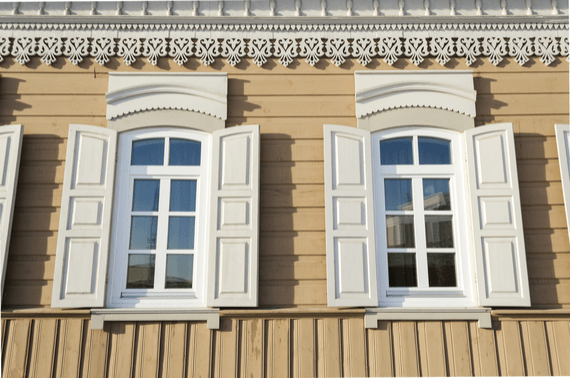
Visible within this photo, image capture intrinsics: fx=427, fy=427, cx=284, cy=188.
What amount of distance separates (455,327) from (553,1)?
3144mm

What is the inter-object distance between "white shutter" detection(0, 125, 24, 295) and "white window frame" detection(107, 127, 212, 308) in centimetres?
81

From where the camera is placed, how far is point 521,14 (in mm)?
3979

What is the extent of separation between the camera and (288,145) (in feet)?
12.3

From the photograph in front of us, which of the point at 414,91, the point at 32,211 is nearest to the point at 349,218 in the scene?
the point at 414,91

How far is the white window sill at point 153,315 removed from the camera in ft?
11.0

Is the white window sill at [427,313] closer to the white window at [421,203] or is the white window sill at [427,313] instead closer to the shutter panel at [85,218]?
the white window at [421,203]

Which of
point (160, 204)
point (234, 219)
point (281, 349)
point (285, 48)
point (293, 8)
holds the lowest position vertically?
point (281, 349)

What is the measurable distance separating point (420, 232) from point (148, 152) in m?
2.47

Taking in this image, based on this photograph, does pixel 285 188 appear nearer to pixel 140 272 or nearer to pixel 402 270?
pixel 402 270

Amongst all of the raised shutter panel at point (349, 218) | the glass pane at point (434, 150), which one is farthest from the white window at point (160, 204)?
the glass pane at point (434, 150)

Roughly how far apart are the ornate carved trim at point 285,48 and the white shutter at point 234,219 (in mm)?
827

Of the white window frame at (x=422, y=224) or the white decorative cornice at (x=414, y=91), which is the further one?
the white decorative cornice at (x=414, y=91)

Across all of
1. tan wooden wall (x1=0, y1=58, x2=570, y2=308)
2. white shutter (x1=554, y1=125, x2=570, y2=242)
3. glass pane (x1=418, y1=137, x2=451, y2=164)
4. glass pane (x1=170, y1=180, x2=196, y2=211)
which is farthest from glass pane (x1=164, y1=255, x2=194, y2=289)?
white shutter (x1=554, y1=125, x2=570, y2=242)

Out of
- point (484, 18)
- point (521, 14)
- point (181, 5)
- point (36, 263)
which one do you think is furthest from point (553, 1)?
point (36, 263)
